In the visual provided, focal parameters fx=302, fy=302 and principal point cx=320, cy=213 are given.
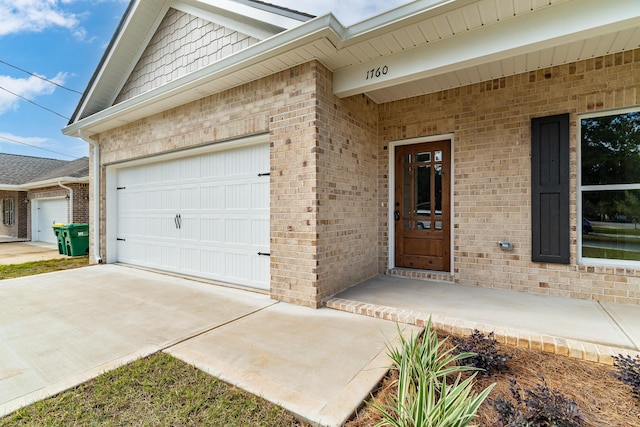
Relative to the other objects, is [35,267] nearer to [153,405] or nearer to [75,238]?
[75,238]

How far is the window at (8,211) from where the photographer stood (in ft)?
49.2

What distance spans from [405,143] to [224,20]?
358cm

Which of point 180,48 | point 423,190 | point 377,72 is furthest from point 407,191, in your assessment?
point 180,48

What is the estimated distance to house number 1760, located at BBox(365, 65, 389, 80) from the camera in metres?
3.77

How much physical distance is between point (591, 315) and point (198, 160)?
6.03 meters

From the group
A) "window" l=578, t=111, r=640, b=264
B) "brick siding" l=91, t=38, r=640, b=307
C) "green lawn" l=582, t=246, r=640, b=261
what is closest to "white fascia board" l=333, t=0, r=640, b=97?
"brick siding" l=91, t=38, r=640, b=307

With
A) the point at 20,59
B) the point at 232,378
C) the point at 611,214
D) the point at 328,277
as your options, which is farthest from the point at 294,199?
the point at 20,59

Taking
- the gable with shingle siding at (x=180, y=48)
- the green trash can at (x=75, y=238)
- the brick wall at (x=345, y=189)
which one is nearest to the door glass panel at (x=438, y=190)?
the brick wall at (x=345, y=189)

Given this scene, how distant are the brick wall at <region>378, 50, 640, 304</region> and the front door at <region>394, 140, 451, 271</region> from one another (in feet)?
0.81

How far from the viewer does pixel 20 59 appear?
465 inches

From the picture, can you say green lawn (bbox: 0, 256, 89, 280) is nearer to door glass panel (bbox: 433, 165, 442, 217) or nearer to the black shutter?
door glass panel (bbox: 433, 165, 442, 217)

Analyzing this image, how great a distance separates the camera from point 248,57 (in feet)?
12.8

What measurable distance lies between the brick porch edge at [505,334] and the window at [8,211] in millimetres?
19162

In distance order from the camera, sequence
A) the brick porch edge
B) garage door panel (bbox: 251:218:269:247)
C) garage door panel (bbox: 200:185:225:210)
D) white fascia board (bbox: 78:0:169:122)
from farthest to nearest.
Answer: white fascia board (bbox: 78:0:169:122), garage door panel (bbox: 200:185:225:210), garage door panel (bbox: 251:218:269:247), the brick porch edge
